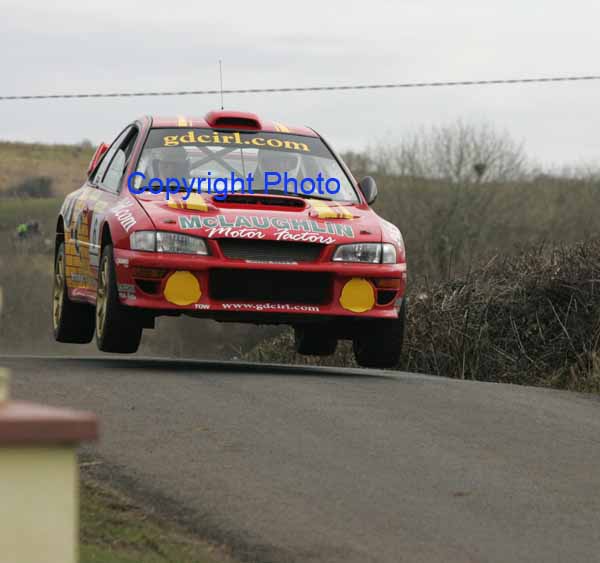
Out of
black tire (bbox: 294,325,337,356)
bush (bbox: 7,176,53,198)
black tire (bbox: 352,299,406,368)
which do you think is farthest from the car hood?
bush (bbox: 7,176,53,198)

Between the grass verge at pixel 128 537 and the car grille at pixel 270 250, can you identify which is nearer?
the grass verge at pixel 128 537

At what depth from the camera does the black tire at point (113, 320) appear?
10.6 metres

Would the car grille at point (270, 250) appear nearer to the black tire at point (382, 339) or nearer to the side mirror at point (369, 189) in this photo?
the black tire at point (382, 339)

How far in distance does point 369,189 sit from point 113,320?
7.56 ft

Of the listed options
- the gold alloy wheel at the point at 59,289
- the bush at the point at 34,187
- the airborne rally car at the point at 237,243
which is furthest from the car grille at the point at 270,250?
the bush at the point at 34,187

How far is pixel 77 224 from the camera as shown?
12336 mm

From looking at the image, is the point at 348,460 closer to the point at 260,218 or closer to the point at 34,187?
the point at 260,218

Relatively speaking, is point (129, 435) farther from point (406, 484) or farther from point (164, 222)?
point (164, 222)

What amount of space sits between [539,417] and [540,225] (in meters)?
58.2

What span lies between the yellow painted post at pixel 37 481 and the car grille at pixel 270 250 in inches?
289

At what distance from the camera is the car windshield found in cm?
1133

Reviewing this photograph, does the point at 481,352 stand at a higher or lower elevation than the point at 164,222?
lower

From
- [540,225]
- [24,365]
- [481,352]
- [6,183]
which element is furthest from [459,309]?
[6,183]

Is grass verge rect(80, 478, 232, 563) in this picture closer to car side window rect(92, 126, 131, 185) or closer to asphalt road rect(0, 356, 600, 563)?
asphalt road rect(0, 356, 600, 563)
